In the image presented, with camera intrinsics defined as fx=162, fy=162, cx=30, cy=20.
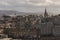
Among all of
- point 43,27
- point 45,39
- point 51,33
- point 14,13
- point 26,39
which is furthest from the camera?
point 14,13

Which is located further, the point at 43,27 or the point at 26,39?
the point at 43,27

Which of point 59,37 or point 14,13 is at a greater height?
point 14,13

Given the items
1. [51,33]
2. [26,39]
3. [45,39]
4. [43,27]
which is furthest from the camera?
[43,27]

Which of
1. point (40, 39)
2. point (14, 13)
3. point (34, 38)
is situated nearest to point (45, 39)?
point (40, 39)

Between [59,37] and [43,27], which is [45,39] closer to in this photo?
[59,37]

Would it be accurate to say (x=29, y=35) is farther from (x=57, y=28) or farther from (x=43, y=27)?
(x=57, y=28)

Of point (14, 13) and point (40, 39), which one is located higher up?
point (14, 13)

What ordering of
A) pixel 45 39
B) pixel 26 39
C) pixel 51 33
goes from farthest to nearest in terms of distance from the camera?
pixel 51 33, pixel 26 39, pixel 45 39

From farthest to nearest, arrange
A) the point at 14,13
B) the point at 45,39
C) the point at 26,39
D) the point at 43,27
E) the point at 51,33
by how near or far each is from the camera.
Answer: the point at 14,13 < the point at 43,27 < the point at 51,33 < the point at 26,39 < the point at 45,39

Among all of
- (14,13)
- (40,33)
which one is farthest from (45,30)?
(14,13)
